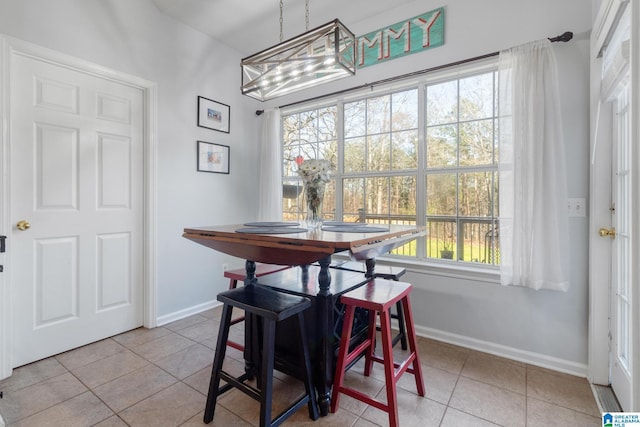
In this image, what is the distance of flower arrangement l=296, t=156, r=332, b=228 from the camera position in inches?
74.1

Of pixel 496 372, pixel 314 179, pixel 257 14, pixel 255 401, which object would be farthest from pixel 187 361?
pixel 257 14

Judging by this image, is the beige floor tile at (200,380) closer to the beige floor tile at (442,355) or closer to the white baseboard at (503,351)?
the white baseboard at (503,351)

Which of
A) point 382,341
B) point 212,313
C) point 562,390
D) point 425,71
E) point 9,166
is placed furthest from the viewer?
point 212,313

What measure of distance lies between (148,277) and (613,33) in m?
3.61

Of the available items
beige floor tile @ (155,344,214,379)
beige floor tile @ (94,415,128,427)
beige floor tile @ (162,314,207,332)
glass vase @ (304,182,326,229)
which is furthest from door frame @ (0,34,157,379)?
glass vase @ (304,182,326,229)

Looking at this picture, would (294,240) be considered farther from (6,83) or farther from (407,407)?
(6,83)

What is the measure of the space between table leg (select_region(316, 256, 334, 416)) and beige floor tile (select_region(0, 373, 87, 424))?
1434 millimetres

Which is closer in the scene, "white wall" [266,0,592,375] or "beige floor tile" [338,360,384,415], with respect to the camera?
"beige floor tile" [338,360,384,415]

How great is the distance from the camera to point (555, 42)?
203 centimetres

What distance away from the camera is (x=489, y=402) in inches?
68.6

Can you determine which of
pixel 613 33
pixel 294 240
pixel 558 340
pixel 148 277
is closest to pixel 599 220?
pixel 558 340

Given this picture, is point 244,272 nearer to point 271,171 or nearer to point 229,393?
point 229,393

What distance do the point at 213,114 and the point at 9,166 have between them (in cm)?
171

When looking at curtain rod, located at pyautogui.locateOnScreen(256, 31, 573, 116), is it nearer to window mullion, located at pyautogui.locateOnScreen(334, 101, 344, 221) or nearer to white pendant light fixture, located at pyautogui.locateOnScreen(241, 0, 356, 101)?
window mullion, located at pyautogui.locateOnScreen(334, 101, 344, 221)
